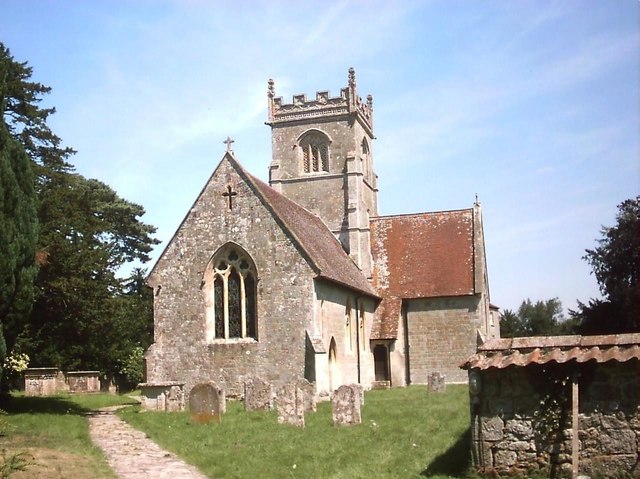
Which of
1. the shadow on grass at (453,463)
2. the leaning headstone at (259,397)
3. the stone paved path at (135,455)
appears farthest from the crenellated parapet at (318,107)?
the shadow on grass at (453,463)

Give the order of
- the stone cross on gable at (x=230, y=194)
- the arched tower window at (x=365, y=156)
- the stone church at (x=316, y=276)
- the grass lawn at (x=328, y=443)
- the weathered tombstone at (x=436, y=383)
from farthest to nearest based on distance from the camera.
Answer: the arched tower window at (x=365, y=156) < the stone cross on gable at (x=230, y=194) < the weathered tombstone at (x=436, y=383) < the stone church at (x=316, y=276) < the grass lawn at (x=328, y=443)

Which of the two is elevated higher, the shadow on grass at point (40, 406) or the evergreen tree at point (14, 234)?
the evergreen tree at point (14, 234)

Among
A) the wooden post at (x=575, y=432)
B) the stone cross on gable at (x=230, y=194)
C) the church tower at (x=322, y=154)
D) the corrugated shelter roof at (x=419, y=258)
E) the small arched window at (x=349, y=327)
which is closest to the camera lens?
the wooden post at (x=575, y=432)

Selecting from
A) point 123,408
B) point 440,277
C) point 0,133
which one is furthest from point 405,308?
point 0,133

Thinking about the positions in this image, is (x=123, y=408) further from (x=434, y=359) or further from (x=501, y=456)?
(x=501, y=456)

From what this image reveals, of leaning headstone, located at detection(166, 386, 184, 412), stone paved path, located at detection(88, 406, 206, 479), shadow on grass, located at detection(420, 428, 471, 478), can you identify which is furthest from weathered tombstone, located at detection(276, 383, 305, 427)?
leaning headstone, located at detection(166, 386, 184, 412)

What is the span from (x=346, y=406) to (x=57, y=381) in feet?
70.5

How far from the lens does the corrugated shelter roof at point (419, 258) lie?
114 feet

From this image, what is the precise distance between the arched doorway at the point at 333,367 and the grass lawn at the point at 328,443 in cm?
583

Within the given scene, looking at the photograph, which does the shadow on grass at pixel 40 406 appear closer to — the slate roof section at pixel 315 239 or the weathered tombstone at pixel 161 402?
the weathered tombstone at pixel 161 402

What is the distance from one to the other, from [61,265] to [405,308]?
16952 mm

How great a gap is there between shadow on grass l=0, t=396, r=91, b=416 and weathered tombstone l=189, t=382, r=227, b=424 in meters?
5.48

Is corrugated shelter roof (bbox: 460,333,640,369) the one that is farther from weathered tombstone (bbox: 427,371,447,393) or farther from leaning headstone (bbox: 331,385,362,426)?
weathered tombstone (bbox: 427,371,447,393)

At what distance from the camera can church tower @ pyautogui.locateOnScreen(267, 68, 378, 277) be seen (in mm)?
37844
